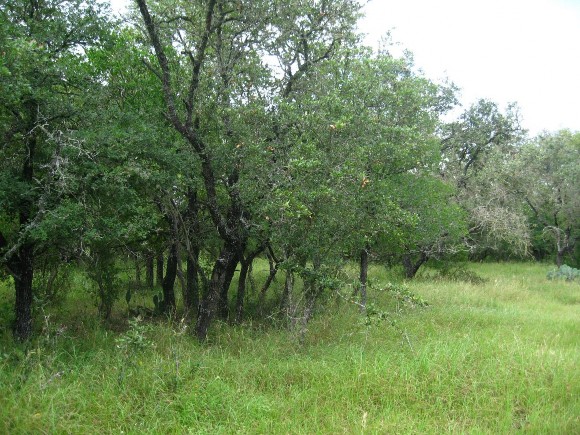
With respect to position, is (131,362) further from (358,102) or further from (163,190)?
(358,102)

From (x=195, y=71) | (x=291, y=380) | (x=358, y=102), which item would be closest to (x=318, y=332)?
(x=291, y=380)

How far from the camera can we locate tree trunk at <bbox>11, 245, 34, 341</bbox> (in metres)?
7.44

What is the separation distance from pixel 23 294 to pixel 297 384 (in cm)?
451

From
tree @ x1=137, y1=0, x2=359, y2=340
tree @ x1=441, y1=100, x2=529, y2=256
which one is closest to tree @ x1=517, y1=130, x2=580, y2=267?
tree @ x1=441, y1=100, x2=529, y2=256

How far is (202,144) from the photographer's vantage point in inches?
321

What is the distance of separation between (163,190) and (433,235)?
654cm

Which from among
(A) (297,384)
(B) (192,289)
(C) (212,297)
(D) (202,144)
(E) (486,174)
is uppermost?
(E) (486,174)

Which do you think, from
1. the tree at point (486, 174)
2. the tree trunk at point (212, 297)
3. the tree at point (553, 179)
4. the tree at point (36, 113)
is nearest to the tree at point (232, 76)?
the tree trunk at point (212, 297)

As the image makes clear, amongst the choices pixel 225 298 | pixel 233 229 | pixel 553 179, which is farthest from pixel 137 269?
pixel 553 179

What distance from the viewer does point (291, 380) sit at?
5969 millimetres

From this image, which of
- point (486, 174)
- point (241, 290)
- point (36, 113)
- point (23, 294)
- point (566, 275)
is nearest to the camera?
point (36, 113)

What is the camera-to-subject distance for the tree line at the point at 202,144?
22.2 ft

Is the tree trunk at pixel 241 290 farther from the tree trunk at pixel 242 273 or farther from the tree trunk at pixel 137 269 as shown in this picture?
the tree trunk at pixel 137 269

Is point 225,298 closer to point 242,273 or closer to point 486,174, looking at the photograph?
point 242,273
